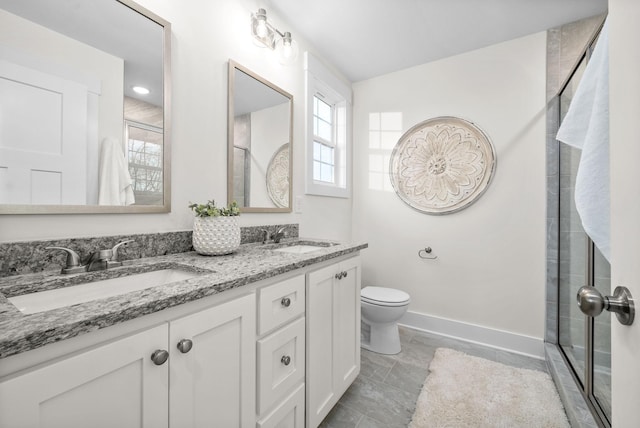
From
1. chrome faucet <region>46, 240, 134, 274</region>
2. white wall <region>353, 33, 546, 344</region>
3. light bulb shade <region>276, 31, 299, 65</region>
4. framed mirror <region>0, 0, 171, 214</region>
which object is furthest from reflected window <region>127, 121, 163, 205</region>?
white wall <region>353, 33, 546, 344</region>

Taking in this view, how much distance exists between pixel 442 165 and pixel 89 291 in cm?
246

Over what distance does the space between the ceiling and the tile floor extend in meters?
2.45

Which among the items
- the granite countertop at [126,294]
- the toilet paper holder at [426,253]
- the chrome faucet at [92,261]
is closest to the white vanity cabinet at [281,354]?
the granite countertop at [126,294]

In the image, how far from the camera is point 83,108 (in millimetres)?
984

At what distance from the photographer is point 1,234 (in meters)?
0.84

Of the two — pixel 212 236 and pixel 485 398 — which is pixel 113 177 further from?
pixel 485 398

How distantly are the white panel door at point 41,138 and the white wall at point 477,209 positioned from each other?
2272mm

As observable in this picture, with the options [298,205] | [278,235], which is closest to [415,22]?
[298,205]

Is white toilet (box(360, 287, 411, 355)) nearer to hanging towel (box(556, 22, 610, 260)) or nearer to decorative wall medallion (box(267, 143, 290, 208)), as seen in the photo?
decorative wall medallion (box(267, 143, 290, 208))

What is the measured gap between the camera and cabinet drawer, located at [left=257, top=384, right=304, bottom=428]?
3.25ft

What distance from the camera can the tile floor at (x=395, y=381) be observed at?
1.43 meters

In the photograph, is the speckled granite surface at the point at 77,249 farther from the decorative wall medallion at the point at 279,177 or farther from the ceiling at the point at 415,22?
the ceiling at the point at 415,22

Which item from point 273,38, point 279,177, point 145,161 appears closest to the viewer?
point 145,161

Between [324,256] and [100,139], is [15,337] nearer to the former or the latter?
[100,139]
